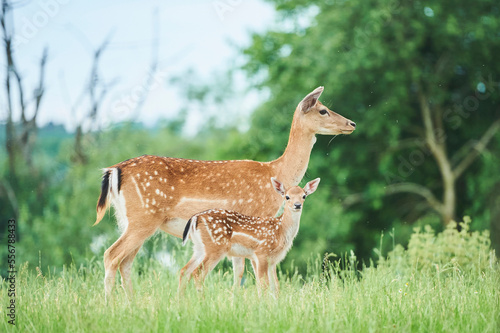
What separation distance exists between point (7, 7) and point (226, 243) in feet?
25.0

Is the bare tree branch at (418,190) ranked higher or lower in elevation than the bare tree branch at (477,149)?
lower

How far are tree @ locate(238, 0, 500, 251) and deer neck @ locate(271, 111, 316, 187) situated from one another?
7306 mm

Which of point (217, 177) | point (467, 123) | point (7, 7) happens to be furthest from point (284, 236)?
point (467, 123)

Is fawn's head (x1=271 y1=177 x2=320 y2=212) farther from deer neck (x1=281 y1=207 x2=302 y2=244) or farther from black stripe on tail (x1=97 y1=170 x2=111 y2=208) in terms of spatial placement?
black stripe on tail (x1=97 y1=170 x2=111 y2=208)

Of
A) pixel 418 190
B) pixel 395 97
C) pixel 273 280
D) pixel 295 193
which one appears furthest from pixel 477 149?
pixel 273 280

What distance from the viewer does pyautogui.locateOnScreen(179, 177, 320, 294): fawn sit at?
5.85m

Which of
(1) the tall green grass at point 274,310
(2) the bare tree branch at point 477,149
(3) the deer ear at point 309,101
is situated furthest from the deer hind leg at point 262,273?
(2) the bare tree branch at point 477,149

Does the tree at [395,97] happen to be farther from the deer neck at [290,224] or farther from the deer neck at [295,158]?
the deer neck at [290,224]

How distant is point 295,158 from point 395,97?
8.88 m

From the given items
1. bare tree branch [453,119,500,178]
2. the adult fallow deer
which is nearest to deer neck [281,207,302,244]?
the adult fallow deer

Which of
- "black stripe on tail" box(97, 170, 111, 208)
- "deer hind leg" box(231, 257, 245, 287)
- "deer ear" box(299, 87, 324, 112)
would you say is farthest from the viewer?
"deer ear" box(299, 87, 324, 112)

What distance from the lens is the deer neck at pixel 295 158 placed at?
6.80 m

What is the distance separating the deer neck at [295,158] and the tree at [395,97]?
731cm

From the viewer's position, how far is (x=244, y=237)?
596 cm
